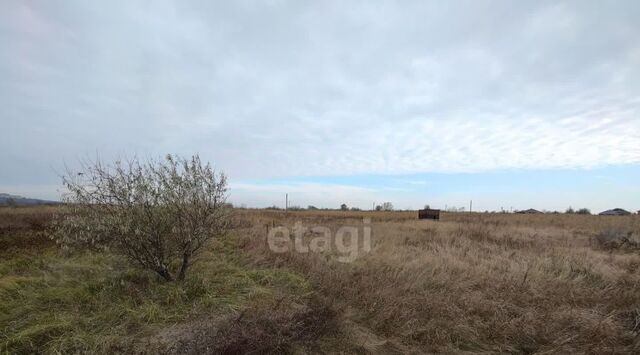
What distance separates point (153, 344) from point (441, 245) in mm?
8936

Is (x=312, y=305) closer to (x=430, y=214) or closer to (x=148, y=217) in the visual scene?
(x=148, y=217)

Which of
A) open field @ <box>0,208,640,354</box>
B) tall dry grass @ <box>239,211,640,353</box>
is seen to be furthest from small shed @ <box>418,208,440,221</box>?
open field @ <box>0,208,640,354</box>

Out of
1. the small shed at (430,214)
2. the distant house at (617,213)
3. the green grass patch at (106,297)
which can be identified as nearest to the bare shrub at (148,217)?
the green grass patch at (106,297)

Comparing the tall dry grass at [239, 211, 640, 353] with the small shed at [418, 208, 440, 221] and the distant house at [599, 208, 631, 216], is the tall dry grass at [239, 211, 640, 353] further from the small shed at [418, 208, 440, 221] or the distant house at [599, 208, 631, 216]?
the distant house at [599, 208, 631, 216]

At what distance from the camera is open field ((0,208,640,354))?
461 centimetres

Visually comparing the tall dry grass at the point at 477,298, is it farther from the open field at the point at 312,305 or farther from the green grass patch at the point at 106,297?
the green grass patch at the point at 106,297

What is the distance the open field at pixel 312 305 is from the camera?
4613mm

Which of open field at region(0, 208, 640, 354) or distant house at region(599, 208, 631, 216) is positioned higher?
distant house at region(599, 208, 631, 216)

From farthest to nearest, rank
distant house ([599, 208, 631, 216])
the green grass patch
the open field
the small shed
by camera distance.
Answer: distant house ([599, 208, 631, 216]) → the small shed → the open field → the green grass patch

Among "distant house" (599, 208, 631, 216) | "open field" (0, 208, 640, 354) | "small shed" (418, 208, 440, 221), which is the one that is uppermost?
"distant house" (599, 208, 631, 216)

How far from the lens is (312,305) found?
575cm

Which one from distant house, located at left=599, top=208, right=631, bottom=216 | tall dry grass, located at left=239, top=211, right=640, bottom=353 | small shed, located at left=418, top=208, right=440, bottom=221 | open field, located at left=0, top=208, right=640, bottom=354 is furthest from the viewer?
distant house, located at left=599, top=208, right=631, bottom=216

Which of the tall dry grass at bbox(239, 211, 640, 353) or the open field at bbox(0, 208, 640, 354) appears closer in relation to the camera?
the open field at bbox(0, 208, 640, 354)

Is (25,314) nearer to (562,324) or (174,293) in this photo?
(174,293)
